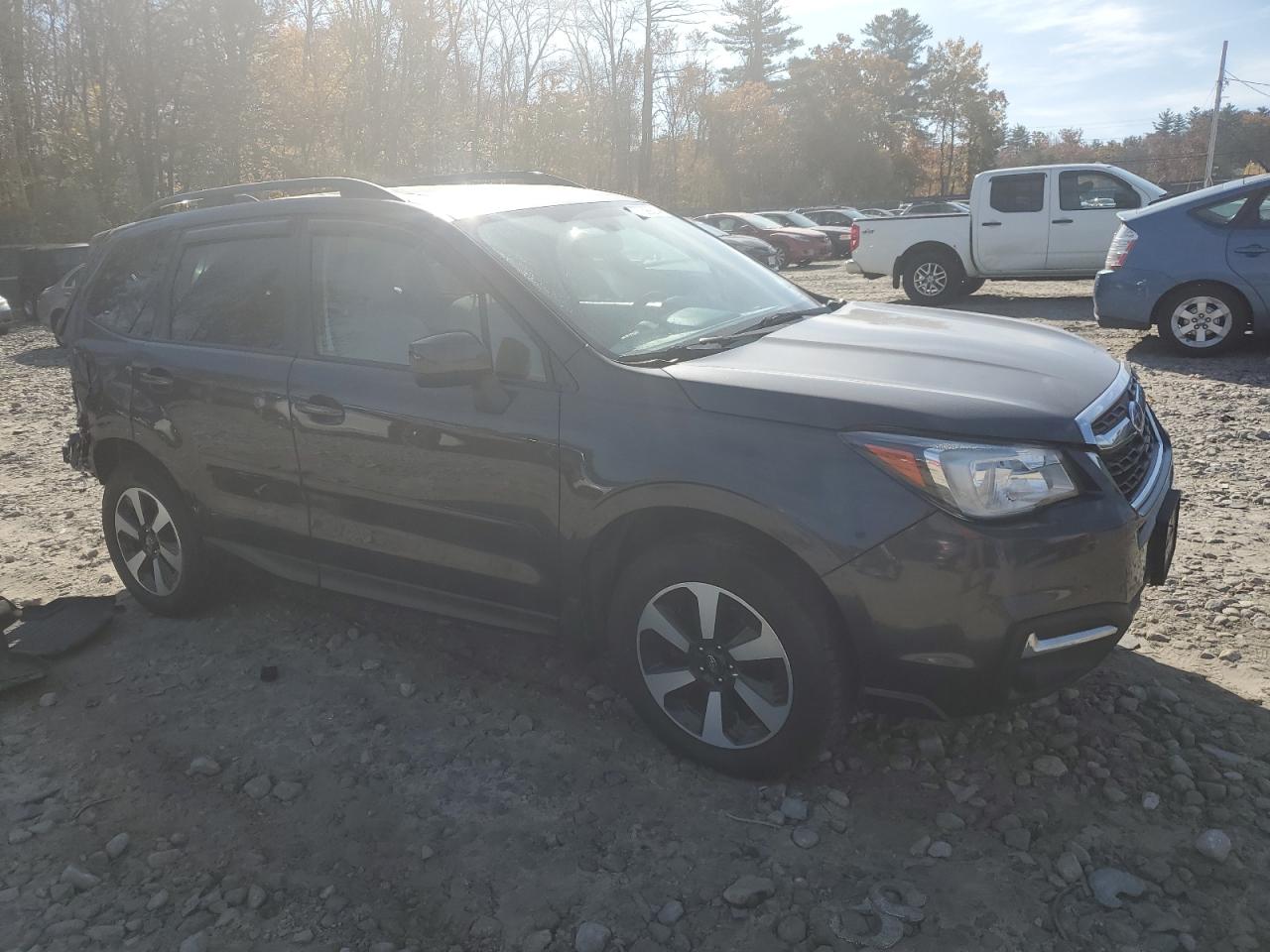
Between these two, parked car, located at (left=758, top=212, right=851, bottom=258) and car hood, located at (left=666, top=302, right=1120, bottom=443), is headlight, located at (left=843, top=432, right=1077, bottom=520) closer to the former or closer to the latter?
car hood, located at (left=666, top=302, right=1120, bottom=443)

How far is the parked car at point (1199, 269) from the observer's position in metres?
8.74

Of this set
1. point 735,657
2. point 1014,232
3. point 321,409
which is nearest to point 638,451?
point 735,657

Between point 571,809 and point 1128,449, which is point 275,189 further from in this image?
point 1128,449

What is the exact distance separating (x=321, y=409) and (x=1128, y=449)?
8.96 ft

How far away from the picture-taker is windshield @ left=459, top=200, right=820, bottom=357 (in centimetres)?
344

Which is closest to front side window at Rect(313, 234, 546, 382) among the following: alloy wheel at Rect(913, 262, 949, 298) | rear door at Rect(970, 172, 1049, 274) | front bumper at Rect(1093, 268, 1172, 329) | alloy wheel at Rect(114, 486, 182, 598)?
alloy wheel at Rect(114, 486, 182, 598)

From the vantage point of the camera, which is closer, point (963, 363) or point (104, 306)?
point (963, 363)

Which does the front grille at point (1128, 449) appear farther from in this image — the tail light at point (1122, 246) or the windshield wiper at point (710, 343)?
the tail light at point (1122, 246)

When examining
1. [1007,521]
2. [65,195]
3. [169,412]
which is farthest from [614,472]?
[65,195]

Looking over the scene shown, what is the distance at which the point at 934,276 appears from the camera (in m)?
14.9

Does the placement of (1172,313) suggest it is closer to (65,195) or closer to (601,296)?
(601,296)

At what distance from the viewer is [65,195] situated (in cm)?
2550

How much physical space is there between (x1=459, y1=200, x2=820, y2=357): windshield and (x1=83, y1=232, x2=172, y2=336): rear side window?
1821 millimetres

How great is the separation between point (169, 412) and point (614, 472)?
2293 mm
